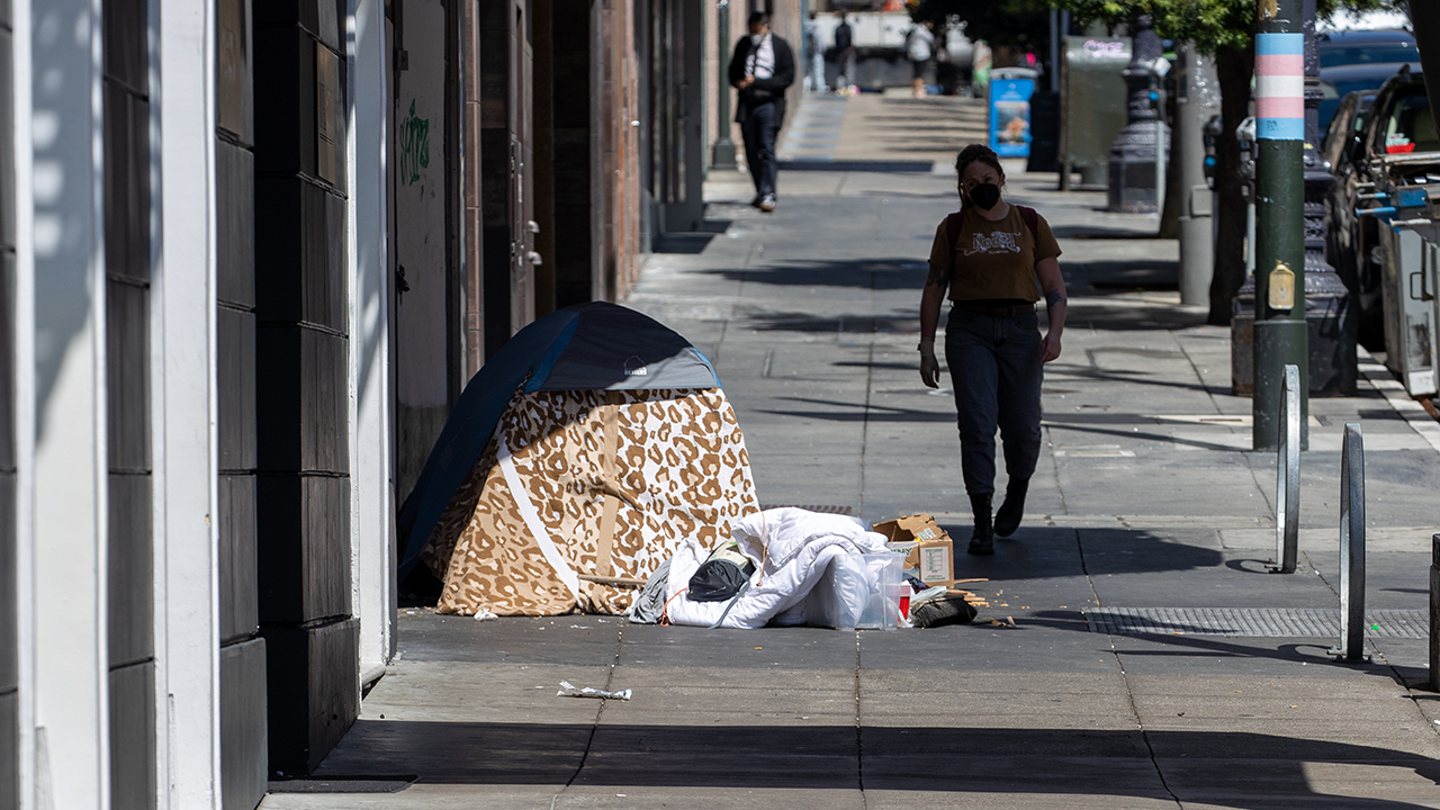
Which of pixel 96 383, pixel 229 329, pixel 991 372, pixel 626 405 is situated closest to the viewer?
pixel 96 383

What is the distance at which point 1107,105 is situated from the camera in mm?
27172

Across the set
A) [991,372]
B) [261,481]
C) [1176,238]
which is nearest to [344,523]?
[261,481]

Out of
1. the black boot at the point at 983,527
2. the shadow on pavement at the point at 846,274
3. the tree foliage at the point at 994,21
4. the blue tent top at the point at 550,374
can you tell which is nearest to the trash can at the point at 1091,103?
the shadow on pavement at the point at 846,274

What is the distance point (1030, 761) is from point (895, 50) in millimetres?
55243

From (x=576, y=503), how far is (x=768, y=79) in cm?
1501

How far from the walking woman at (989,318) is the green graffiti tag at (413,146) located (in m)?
2.24

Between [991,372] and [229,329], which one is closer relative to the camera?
[229,329]

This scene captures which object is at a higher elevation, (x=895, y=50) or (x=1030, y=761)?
(x=895, y=50)

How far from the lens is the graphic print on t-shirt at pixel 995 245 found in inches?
341

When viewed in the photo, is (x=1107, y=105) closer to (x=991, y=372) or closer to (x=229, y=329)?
(x=991, y=372)

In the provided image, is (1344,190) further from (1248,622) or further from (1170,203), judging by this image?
(1248,622)

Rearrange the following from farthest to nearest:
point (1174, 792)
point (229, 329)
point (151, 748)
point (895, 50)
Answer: point (895, 50), point (1174, 792), point (229, 329), point (151, 748)

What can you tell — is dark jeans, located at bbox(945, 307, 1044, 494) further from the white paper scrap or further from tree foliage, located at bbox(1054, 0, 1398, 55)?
tree foliage, located at bbox(1054, 0, 1398, 55)

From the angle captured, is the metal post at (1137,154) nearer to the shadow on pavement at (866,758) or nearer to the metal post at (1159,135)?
the metal post at (1159,135)
